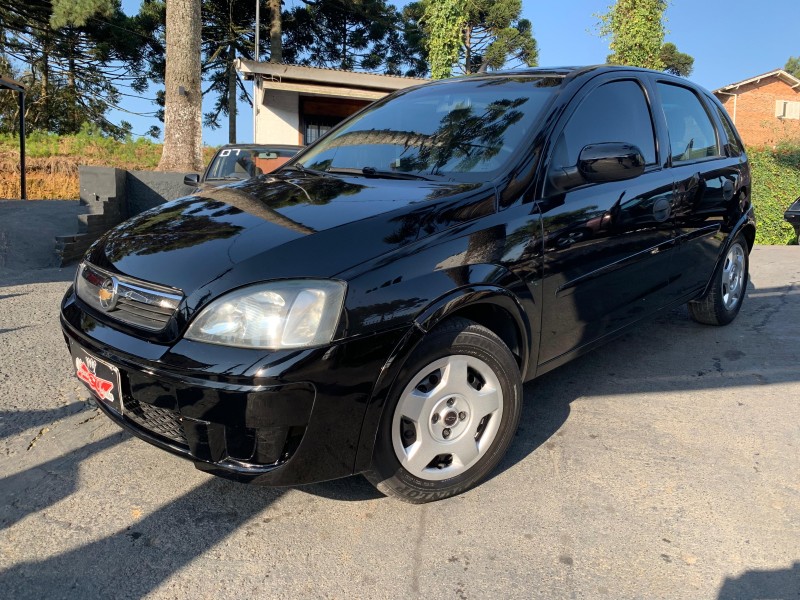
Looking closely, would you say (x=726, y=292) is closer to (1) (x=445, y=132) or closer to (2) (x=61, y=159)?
(1) (x=445, y=132)

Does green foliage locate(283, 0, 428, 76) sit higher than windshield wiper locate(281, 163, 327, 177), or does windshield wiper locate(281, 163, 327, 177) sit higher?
green foliage locate(283, 0, 428, 76)

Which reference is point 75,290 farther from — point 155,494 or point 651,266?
point 651,266

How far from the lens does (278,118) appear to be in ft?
53.1

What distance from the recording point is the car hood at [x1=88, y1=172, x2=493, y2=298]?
89.4 inches

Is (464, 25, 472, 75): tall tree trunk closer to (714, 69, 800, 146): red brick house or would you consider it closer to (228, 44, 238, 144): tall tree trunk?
(228, 44, 238, 144): tall tree trunk

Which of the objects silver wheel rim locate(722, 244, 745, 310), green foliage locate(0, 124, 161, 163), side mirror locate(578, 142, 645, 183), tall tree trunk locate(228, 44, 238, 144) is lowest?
silver wheel rim locate(722, 244, 745, 310)

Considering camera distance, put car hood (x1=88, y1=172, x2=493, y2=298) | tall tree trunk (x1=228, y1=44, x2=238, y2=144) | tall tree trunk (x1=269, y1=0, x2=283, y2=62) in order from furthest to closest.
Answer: tall tree trunk (x1=228, y1=44, x2=238, y2=144) → tall tree trunk (x1=269, y1=0, x2=283, y2=62) → car hood (x1=88, y1=172, x2=493, y2=298)

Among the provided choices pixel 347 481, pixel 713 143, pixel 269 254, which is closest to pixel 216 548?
pixel 347 481

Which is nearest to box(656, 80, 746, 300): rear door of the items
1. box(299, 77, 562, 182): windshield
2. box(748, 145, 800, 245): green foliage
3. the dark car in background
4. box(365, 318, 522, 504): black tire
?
box(299, 77, 562, 182): windshield

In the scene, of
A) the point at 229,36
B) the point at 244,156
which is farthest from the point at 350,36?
the point at 244,156

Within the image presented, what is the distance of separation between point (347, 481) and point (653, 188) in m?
2.33

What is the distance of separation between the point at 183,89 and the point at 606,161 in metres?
9.45

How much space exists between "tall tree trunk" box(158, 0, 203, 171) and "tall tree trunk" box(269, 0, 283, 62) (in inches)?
424

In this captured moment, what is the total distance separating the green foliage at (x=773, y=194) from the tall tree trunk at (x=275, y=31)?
1454cm
